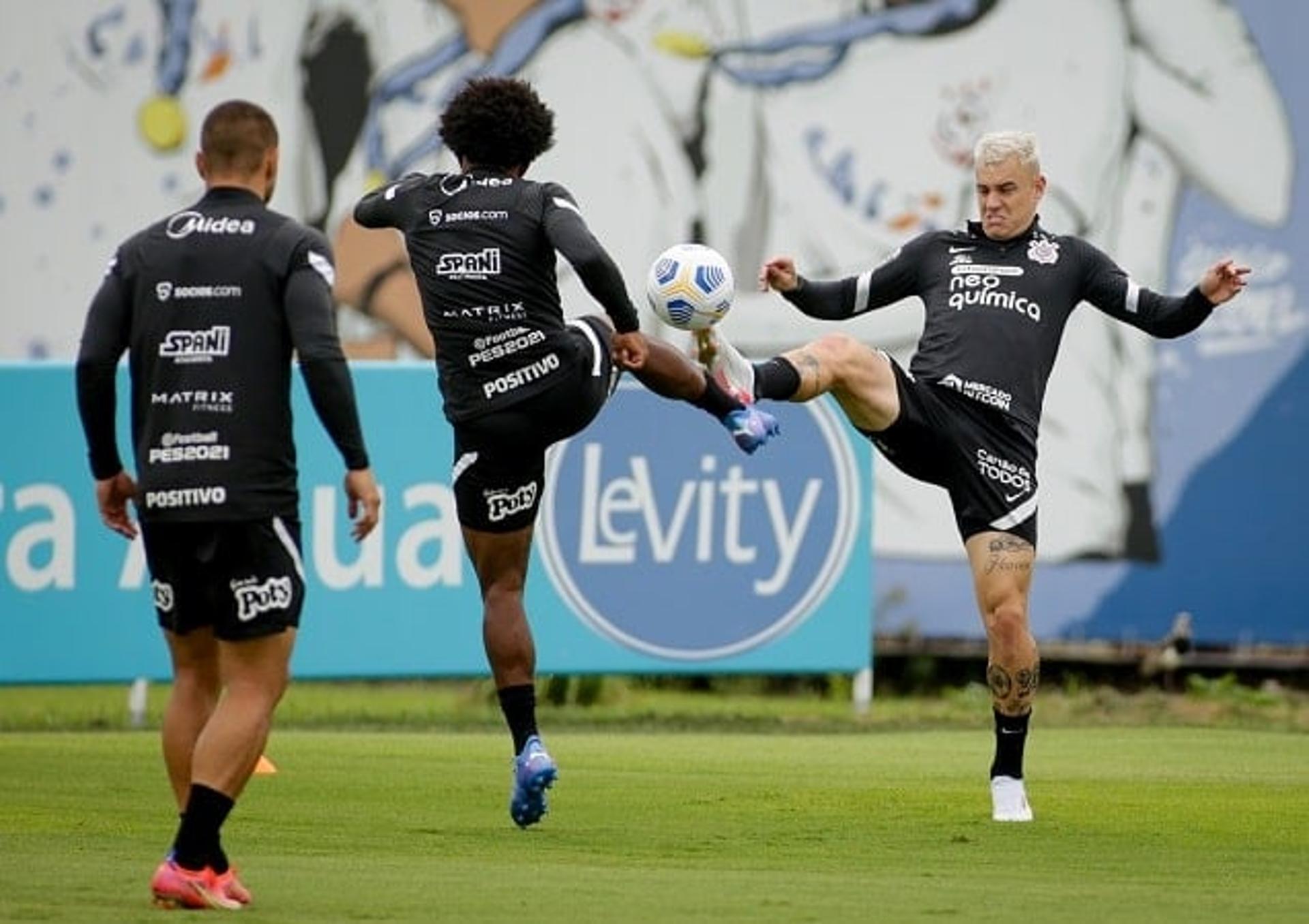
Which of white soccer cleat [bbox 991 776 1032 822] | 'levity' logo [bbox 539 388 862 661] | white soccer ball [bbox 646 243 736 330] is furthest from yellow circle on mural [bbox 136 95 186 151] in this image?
white soccer cleat [bbox 991 776 1032 822]

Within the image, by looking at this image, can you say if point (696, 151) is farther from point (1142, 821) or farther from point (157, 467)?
point (157, 467)

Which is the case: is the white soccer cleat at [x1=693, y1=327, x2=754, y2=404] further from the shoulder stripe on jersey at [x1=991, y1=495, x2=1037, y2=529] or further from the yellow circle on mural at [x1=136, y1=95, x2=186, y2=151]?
the yellow circle on mural at [x1=136, y1=95, x2=186, y2=151]

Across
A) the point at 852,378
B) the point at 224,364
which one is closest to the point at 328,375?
the point at 224,364

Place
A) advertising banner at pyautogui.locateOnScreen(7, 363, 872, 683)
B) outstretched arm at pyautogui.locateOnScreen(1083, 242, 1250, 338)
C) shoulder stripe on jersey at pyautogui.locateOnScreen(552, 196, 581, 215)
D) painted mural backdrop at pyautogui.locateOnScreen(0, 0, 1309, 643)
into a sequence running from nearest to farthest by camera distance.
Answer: shoulder stripe on jersey at pyautogui.locateOnScreen(552, 196, 581, 215) → outstretched arm at pyautogui.locateOnScreen(1083, 242, 1250, 338) → advertising banner at pyautogui.locateOnScreen(7, 363, 872, 683) → painted mural backdrop at pyautogui.locateOnScreen(0, 0, 1309, 643)

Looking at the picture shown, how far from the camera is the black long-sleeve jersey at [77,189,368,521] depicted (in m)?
8.41

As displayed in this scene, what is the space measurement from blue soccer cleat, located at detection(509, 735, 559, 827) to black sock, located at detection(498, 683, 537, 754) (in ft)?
0.55

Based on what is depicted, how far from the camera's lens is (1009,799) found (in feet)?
37.1

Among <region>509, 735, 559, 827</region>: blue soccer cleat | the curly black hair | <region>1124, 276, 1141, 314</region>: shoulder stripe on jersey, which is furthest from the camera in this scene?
<region>1124, 276, 1141, 314</region>: shoulder stripe on jersey

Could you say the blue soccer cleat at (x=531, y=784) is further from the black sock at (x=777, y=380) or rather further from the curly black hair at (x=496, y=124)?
the curly black hair at (x=496, y=124)

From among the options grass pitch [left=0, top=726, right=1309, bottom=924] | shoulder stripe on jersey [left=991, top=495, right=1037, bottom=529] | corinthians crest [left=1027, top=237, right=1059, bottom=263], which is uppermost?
corinthians crest [left=1027, top=237, right=1059, bottom=263]

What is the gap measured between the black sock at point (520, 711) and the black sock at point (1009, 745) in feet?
5.78

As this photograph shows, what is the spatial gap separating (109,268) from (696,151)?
1220 centimetres

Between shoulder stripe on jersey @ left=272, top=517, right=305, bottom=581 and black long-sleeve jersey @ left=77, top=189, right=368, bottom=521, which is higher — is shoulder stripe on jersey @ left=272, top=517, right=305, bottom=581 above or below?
below

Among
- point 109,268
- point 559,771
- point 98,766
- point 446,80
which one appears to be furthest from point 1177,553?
point 109,268
